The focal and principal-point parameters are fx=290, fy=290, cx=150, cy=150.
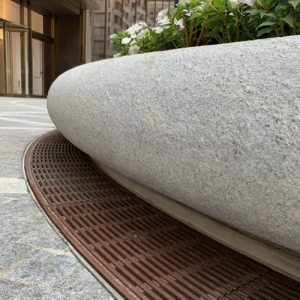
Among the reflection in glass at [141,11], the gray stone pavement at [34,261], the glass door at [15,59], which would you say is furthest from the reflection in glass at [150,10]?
the gray stone pavement at [34,261]

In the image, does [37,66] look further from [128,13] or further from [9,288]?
[9,288]

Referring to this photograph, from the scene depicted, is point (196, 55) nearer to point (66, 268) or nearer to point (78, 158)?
point (66, 268)

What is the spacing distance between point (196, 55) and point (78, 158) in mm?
2165

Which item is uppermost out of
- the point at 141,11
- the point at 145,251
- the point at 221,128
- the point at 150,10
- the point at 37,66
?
the point at 150,10

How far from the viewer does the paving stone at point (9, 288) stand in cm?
117

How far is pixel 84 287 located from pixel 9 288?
31 centimetres

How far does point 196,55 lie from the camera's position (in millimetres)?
1482

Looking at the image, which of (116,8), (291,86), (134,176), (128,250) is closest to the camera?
(291,86)

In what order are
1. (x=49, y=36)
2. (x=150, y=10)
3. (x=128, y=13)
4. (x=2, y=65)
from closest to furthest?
(x=2, y=65) → (x=49, y=36) → (x=128, y=13) → (x=150, y=10)

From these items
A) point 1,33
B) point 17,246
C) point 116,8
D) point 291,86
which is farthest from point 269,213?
point 116,8

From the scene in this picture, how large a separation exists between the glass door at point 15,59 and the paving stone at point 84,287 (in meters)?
17.6

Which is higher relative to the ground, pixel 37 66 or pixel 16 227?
pixel 37 66

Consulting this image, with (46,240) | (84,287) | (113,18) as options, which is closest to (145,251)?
(84,287)

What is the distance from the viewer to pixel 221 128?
1262mm
